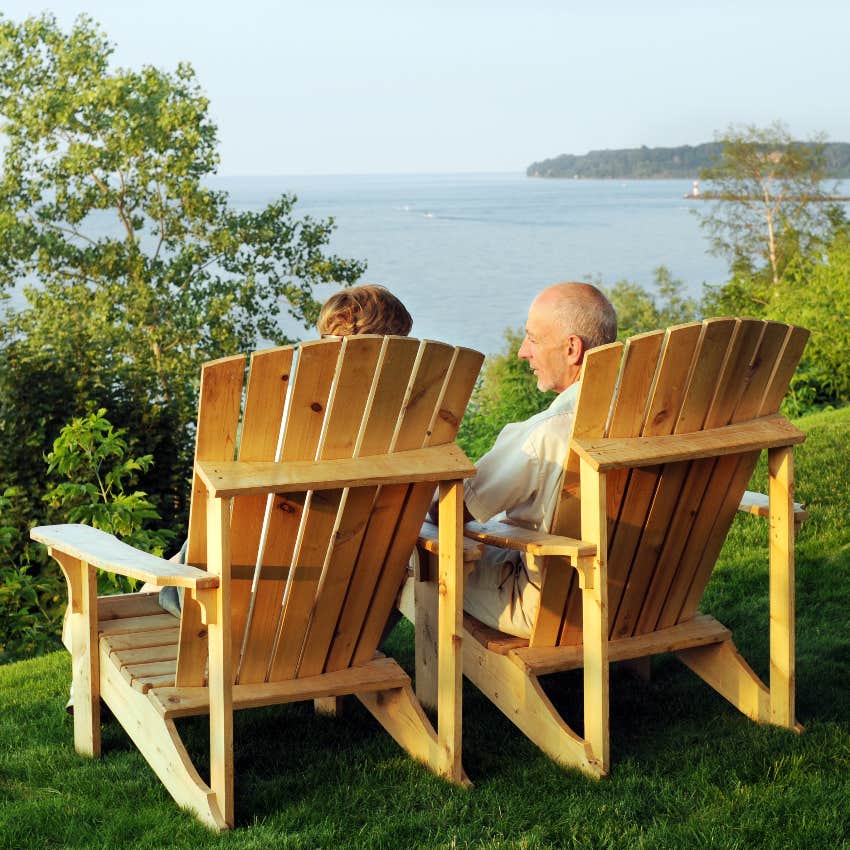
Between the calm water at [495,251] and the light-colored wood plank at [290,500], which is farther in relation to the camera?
the calm water at [495,251]

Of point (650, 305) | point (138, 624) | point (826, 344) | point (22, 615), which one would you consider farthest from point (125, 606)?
point (650, 305)

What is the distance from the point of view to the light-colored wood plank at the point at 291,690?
8.68 ft

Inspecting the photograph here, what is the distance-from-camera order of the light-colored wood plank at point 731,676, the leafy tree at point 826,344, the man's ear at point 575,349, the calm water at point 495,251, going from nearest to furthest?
1. the man's ear at point 575,349
2. the light-colored wood plank at point 731,676
3. the leafy tree at point 826,344
4. the calm water at point 495,251

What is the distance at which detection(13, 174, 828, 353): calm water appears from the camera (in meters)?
48.0

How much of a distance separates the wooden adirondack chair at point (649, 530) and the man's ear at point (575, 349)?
13.4 inches

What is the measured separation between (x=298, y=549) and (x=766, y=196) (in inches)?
1555

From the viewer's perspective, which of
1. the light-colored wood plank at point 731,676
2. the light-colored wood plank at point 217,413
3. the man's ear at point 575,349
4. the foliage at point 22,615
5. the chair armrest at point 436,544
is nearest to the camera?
the light-colored wood plank at point 217,413

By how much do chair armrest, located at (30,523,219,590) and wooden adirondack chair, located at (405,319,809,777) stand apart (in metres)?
0.66

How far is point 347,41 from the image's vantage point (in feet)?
257

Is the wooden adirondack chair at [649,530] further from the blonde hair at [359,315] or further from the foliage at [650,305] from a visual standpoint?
the foliage at [650,305]

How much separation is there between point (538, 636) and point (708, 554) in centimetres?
54

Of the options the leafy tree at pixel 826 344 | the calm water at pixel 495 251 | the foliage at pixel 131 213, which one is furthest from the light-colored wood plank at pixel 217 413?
the calm water at pixel 495 251

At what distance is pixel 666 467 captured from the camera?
2795 mm

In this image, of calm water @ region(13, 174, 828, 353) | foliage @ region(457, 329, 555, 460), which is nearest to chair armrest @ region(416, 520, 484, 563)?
foliage @ region(457, 329, 555, 460)
